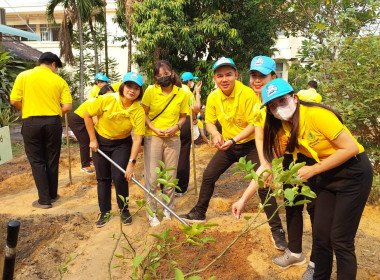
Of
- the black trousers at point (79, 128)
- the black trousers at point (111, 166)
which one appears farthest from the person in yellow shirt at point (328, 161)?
the black trousers at point (79, 128)

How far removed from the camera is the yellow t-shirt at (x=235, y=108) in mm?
3459

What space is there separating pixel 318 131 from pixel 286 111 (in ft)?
0.75

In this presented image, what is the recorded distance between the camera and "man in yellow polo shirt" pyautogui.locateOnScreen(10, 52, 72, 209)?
4496mm

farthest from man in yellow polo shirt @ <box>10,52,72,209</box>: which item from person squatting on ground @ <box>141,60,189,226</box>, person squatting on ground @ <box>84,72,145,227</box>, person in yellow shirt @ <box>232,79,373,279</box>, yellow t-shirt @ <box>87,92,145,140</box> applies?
person in yellow shirt @ <box>232,79,373,279</box>

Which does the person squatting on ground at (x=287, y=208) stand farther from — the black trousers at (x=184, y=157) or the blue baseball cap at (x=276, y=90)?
the black trousers at (x=184, y=157)

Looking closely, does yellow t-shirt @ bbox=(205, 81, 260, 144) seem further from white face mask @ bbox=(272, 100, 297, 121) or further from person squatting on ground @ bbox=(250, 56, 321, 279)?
white face mask @ bbox=(272, 100, 297, 121)

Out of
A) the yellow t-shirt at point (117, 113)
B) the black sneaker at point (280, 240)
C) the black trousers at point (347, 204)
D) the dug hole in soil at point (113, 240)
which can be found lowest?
the dug hole in soil at point (113, 240)

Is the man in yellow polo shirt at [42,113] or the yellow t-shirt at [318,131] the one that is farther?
the man in yellow polo shirt at [42,113]

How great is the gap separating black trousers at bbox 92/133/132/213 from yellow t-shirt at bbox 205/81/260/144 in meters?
1.10

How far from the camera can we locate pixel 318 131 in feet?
7.24

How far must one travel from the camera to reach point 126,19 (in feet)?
40.7

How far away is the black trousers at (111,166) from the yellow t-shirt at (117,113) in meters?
0.19

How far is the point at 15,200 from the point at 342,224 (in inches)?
182

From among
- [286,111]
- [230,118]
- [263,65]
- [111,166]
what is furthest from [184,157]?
[286,111]
